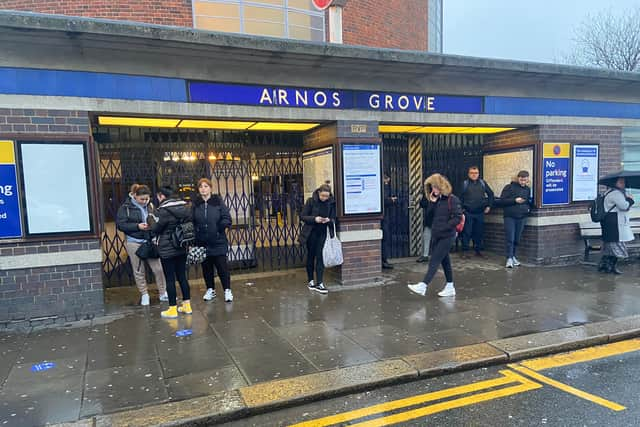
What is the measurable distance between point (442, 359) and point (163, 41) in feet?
16.4

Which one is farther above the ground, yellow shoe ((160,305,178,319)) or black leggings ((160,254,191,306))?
black leggings ((160,254,191,306))

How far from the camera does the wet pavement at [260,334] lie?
152 inches

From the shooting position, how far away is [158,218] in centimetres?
557

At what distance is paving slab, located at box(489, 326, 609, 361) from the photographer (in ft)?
14.8

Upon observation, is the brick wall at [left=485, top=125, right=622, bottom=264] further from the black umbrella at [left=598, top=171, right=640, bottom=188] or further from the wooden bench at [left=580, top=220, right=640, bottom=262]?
the black umbrella at [left=598, top=171, right=640, bottom=188]

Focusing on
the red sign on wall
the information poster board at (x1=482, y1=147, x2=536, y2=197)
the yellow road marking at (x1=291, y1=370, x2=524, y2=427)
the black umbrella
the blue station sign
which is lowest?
the yellow road marking at (x1=291, y1=370, x2=524, y2=427)

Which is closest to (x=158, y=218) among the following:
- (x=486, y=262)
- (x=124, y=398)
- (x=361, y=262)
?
(x=124, y=398)

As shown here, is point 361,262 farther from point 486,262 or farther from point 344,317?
point 486,262

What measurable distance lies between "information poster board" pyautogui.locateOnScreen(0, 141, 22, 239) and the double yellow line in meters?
4.51

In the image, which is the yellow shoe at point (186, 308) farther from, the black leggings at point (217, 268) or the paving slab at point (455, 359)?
the paving slab at point (455, 359)

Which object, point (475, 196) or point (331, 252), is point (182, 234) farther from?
point (475, 196)

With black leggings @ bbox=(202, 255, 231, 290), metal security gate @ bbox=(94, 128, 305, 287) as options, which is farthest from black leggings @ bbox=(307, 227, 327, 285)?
metal security gate @ bbox=(94, 128, 305, 287)

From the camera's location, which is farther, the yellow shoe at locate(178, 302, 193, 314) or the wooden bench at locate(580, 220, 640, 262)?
the wooden bench at locate(580, 220, 640, 262)

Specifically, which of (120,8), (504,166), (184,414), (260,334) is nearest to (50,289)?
(260,334)
